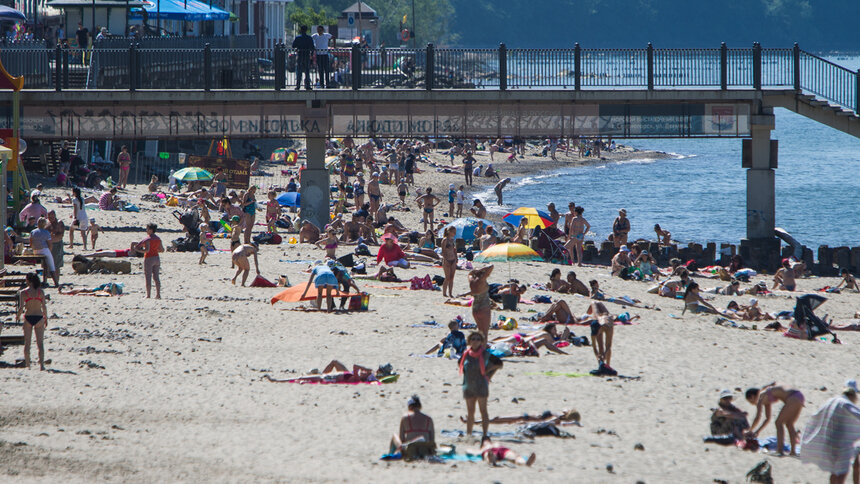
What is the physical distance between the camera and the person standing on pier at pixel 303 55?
25969 millimetres

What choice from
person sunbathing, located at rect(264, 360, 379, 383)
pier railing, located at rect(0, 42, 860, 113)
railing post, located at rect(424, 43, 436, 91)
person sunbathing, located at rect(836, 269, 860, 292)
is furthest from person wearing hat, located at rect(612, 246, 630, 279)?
person sunbathing, located at rect(264, 360, 379, 383)

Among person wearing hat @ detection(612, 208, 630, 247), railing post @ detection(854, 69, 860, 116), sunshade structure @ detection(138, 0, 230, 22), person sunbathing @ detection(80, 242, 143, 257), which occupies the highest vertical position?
sunshade structure @ detection(138, 0, 230, 22)

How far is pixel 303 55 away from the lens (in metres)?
26.1

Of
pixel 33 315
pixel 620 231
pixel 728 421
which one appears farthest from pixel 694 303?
pixel 33 315

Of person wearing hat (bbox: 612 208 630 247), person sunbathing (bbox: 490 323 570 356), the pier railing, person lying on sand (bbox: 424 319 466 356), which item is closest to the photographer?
person lying on sand (bbox: 424 319 466 356)

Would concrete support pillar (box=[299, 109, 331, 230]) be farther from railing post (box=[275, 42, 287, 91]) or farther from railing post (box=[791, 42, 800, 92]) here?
railing post (box=[791, 42, 800, 92])

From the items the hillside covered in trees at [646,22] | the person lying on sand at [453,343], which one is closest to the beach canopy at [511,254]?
the person lying on sand at [453,343]

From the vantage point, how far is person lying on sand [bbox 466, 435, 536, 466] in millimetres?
9648

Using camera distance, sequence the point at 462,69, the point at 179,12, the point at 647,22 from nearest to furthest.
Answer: the point at 462,69, the point at 179,12, the point at 647,22

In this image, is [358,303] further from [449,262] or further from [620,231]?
[620,231]

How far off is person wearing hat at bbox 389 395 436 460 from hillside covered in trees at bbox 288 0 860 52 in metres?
146

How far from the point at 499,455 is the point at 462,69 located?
63.2ft

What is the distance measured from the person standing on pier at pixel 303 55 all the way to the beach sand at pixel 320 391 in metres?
8.05

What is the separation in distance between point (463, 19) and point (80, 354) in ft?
477
